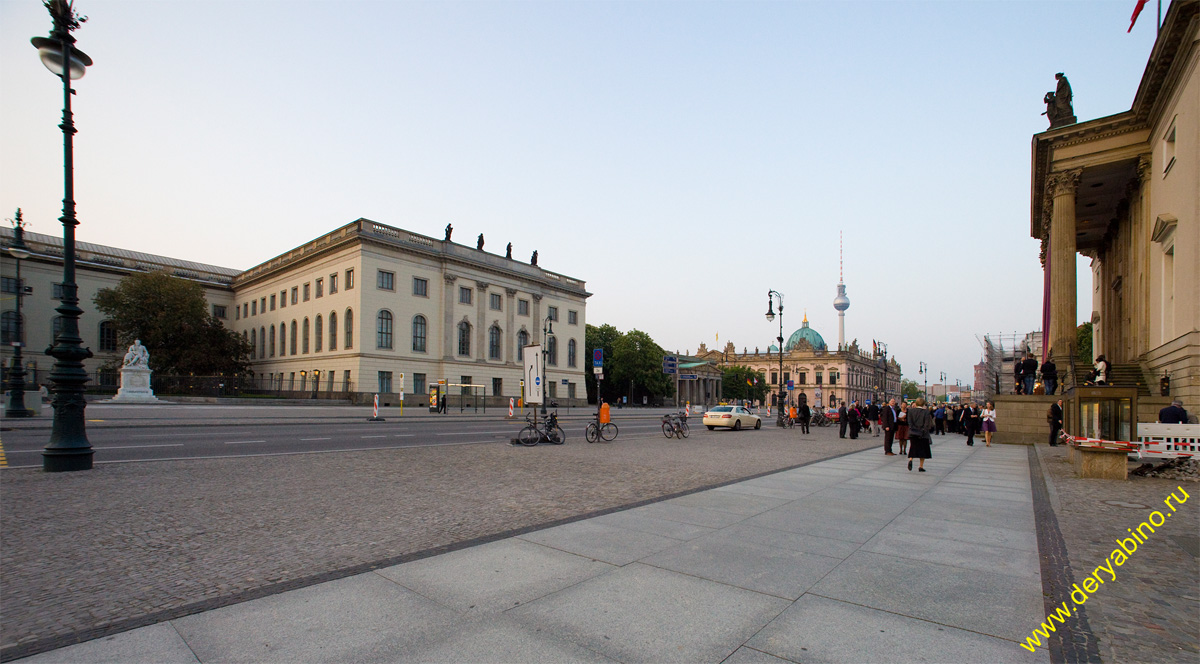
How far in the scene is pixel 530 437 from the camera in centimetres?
1867

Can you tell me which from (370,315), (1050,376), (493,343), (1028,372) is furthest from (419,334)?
(1050,376)

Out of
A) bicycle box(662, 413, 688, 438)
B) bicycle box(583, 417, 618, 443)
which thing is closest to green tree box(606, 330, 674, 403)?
bicycle box(662, 413, 688, 438)

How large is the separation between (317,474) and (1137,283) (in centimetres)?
3249

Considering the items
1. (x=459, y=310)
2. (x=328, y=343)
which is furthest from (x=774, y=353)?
(x=328, y=343)

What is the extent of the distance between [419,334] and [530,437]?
43.6 meters

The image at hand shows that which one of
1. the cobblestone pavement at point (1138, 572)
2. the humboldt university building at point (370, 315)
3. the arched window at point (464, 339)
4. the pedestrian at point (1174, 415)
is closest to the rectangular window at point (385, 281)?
the humboldt university building at point (370, 315)

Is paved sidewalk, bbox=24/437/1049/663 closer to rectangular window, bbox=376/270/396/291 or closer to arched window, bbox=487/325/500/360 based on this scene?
rectangular window, bbox=376/270/396/291

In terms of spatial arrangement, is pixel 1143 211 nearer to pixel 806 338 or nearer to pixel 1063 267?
pixel 1063 267

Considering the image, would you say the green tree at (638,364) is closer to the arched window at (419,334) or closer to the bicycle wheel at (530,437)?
the arched window at (419,334)

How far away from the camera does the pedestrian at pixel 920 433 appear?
13.3 meters

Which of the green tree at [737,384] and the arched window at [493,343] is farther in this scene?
the green tree at [737,384]

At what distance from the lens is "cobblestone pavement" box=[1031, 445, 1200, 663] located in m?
3.89

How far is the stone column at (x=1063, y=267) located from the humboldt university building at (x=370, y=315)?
3308 cm

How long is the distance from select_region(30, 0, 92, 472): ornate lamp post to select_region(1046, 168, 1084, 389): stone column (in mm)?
31472
